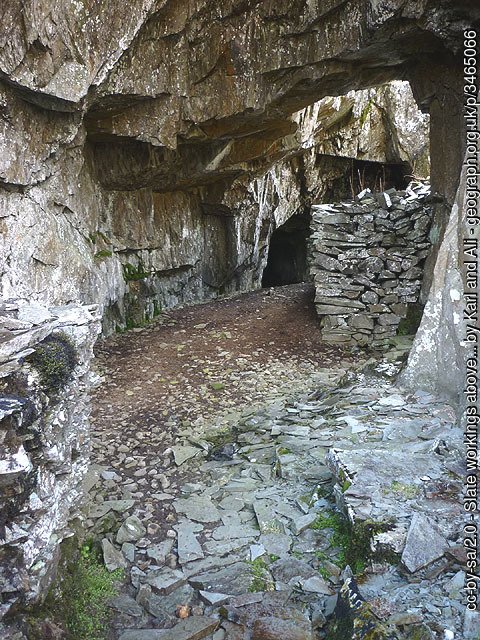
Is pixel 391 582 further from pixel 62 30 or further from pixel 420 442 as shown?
pixel 62 30

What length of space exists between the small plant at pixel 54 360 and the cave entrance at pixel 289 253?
1760 centimetres

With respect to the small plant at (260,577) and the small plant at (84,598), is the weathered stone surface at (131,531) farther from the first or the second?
the small plant at (260,577)

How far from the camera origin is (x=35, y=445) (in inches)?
122

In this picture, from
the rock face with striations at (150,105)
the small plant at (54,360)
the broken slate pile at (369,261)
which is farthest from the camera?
the broken slate pile at (369,261)

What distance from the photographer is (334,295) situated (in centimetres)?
1002

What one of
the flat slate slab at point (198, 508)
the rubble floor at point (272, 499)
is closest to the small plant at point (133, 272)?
the rubble floor at point (272, 499)

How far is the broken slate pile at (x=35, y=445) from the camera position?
2832mm

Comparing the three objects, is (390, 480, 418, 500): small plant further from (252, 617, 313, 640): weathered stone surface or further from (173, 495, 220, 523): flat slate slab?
(173, 495, 220, 523): flat slate slab

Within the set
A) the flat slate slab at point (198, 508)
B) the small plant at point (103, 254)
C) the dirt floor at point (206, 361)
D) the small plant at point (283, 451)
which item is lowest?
the flat slate slab at point (198, 508)

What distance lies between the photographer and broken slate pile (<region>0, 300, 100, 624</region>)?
9.29 ft

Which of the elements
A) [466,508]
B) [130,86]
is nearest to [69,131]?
[130,86]

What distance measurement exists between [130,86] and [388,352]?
20.5 ft

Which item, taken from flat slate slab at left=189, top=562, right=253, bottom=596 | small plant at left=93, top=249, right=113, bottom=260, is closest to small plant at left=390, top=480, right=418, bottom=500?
flat slate slab at left=189, top=562, right=253, bottom=596

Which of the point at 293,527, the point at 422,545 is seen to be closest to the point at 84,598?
the point at 293,527
